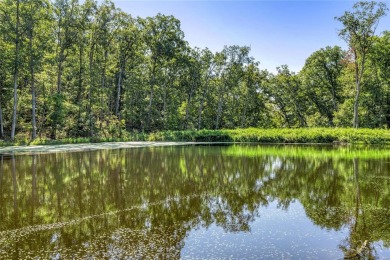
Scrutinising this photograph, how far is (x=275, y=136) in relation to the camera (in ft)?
120

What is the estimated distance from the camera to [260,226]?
24.0 feet

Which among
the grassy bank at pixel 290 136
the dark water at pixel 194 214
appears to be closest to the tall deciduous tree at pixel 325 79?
the grassy bank at pixel 290 136

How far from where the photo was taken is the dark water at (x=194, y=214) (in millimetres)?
5859

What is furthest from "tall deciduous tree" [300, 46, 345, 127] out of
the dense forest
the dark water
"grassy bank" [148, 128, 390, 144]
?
the dark water

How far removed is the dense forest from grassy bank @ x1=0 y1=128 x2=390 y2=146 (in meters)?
2.76

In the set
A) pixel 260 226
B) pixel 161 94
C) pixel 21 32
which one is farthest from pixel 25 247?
pixel 161 94

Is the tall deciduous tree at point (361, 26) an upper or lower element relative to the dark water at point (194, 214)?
upper

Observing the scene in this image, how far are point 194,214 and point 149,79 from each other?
129ft

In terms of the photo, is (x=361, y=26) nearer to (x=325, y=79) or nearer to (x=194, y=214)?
(x=325, y=79)

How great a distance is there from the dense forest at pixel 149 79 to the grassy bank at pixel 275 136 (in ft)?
9.06

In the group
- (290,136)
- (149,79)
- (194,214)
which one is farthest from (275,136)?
(194,214)

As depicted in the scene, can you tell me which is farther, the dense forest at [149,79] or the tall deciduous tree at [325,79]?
the tall deciduous tree at [325,79]

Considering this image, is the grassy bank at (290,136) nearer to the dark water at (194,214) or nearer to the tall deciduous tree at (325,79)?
the tall deciduous tree at (325,79)

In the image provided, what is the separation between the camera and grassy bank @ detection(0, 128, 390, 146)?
33.0 m
